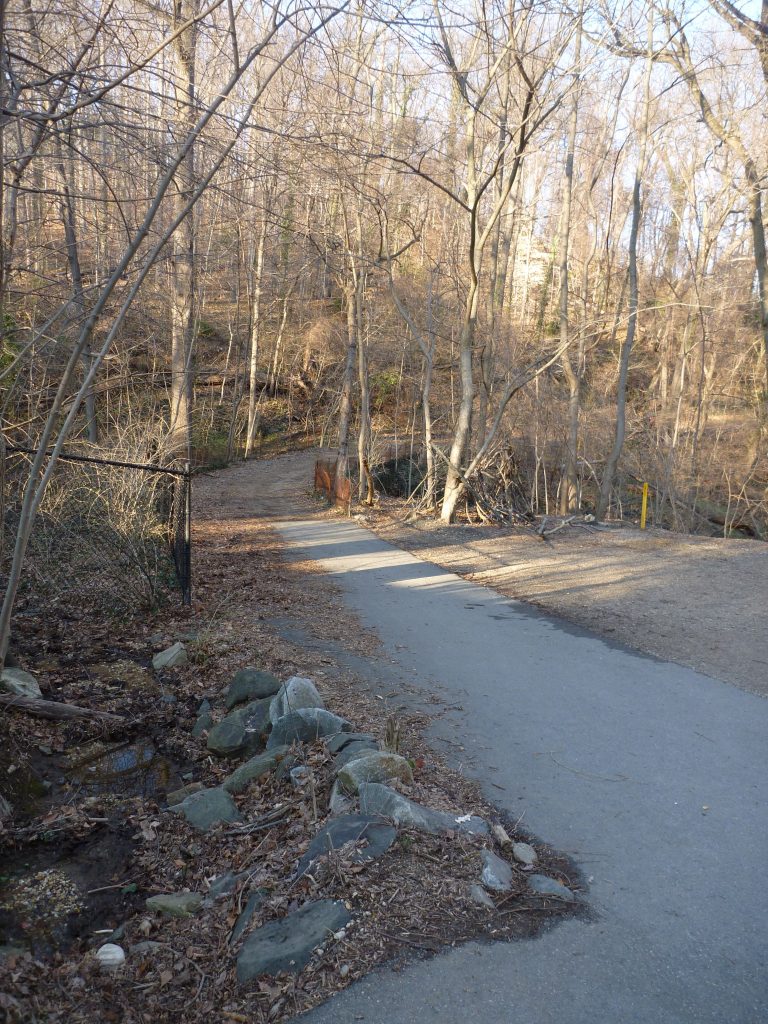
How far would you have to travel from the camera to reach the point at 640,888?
3699 mm

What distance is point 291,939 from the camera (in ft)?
10.3

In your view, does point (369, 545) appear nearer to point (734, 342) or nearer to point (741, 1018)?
point (741, 1018)

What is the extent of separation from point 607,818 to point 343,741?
1.64m

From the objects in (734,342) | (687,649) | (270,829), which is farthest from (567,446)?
(270,829)

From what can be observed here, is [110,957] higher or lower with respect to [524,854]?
lower

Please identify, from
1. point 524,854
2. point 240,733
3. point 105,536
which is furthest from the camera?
point 105,536

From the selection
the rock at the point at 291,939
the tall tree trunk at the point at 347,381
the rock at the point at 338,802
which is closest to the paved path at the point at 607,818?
the rock at the point at 291,939

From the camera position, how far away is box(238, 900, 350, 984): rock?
9.96ft

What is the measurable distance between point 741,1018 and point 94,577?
7.45 m

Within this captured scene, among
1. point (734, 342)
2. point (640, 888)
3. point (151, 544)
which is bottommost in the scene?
point (640, 888)

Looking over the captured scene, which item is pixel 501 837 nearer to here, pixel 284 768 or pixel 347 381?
pixel 284 768

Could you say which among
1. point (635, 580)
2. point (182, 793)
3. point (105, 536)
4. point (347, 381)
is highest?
point (347, 381)

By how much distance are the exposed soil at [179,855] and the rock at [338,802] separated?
70mm

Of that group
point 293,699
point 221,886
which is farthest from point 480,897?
point 293,699
